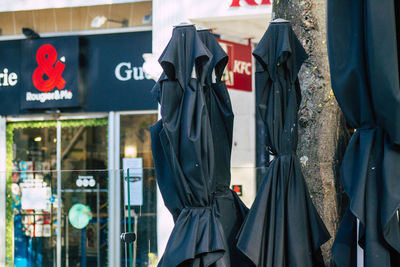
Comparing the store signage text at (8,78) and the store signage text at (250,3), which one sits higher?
the store signage text at (250,3)

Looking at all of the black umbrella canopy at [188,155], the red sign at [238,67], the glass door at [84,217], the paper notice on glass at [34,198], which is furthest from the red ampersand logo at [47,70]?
the black umbrella canopy at [188,155]

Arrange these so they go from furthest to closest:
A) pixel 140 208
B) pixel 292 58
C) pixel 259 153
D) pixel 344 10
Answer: pixel 259 153 < pixel 140 208 < pixel 292 58 < pixel 344 10

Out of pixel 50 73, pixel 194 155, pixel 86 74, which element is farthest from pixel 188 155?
pixel 50 73

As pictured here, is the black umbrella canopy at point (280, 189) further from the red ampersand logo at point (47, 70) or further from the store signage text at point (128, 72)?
the red ampersand logo at point (47, 70)

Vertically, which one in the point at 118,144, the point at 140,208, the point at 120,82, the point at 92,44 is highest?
the point at 92,44

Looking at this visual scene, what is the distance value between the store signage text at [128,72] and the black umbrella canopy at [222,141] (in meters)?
6.49

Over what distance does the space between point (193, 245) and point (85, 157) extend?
7.67m

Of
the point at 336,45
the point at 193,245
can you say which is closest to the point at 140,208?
the point at 193,245

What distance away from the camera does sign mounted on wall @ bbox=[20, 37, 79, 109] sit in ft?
35.1

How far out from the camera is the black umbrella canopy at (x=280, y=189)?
3.55m

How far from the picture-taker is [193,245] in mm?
3498

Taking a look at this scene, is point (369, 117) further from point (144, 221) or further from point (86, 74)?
point (86, 74)

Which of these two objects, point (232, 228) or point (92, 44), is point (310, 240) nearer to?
point (232, 228)

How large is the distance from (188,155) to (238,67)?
6.24 metres
